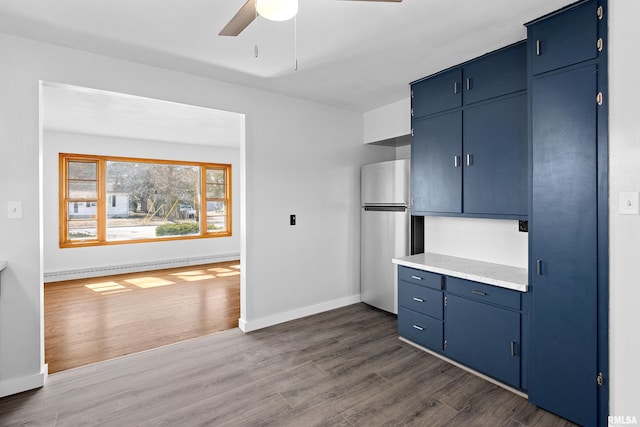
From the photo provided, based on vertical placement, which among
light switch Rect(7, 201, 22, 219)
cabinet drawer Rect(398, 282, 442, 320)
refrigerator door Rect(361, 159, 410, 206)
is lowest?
cabinet drawer Rect(398, 282, 442, 320)

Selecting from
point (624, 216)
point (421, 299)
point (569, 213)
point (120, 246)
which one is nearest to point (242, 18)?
point (569, 213)

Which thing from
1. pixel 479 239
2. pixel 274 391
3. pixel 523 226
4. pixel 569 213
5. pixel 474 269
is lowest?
pixel 274 391

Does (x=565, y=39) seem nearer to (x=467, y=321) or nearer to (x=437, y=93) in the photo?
(x=437, y=93)

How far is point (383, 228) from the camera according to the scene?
389 centimetres

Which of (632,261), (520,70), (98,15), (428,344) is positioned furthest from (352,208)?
(98,15)

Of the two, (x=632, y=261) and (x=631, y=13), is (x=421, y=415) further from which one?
(x=631, y=13)

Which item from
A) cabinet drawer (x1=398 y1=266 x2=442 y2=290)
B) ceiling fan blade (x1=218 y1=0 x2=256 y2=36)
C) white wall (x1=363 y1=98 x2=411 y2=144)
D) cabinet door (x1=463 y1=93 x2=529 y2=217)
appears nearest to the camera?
ceiling fan blade (x1=218 y1=0 x2=256 y2=36)

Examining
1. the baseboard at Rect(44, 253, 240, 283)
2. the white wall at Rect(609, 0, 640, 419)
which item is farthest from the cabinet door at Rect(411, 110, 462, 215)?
the baseboard at Rect(44, 253, 240, 283)

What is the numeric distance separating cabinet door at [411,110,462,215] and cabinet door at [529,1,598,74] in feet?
2.53

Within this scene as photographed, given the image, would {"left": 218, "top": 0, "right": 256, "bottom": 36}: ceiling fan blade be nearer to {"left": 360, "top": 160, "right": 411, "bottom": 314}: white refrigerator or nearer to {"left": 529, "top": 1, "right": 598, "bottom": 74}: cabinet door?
{"left": 529, "top": 1, "right": 598, "bottom": 74}: cabinet door

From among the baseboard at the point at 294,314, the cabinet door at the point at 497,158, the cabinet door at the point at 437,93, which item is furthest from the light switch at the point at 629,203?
the baseboard at the point at 294,314

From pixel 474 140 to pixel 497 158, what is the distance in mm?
262

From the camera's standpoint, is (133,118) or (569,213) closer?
(569,213)

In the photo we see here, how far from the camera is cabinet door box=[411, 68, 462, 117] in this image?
2885mm
